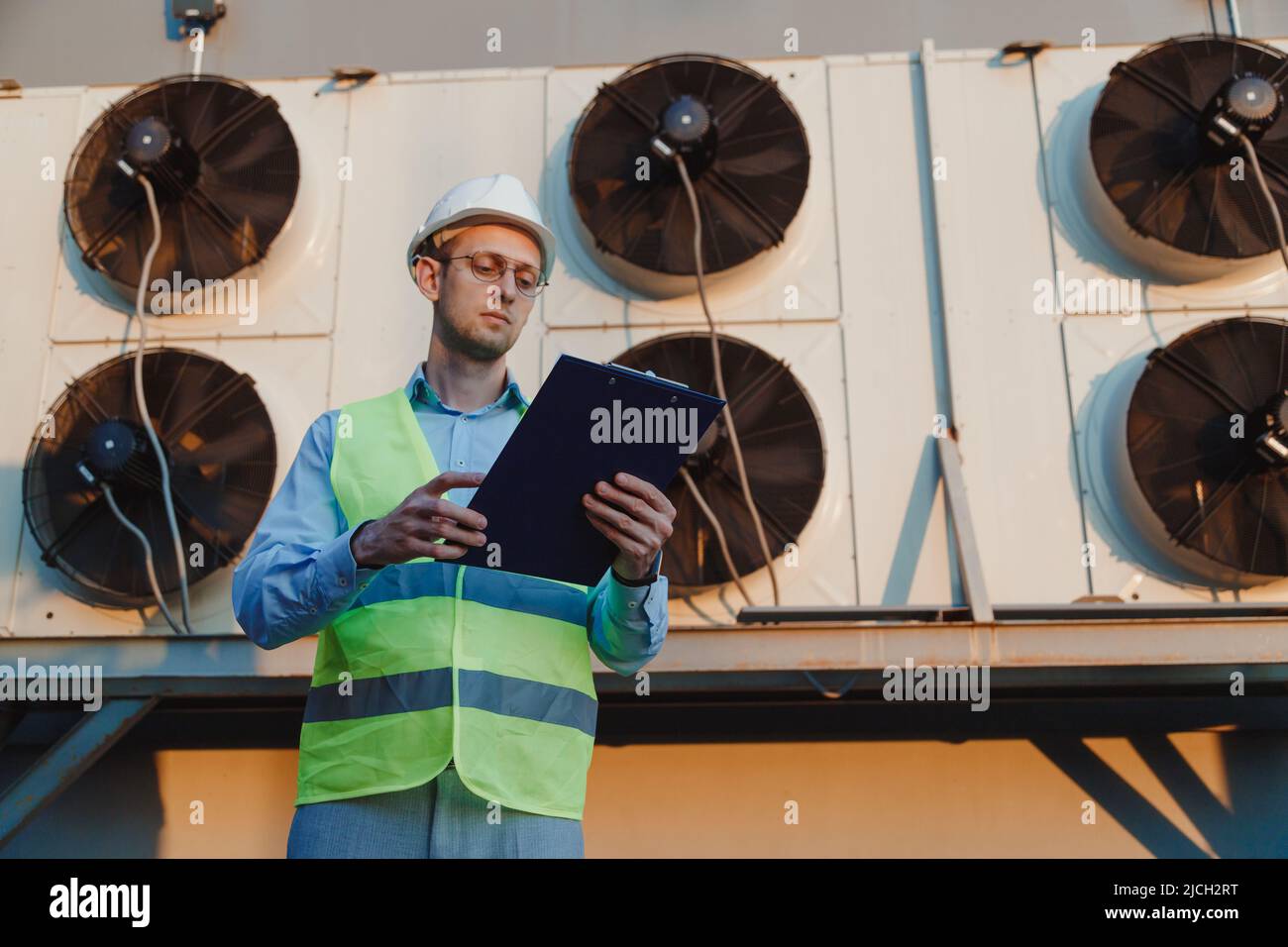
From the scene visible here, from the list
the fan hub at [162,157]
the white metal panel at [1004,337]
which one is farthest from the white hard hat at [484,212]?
the fan hub at [162,157]

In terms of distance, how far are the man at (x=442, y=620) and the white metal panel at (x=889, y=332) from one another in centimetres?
303

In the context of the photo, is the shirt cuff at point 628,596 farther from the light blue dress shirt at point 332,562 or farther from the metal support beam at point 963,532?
the metal support beam at point 963,532

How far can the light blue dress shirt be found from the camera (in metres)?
1.90

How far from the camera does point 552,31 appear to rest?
20.1 feet

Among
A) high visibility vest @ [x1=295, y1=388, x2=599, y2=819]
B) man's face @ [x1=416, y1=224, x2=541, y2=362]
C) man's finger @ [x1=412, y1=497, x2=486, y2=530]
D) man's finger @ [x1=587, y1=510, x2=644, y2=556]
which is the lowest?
high visibility vest @ [x1=295, y1=388, x2=599, y2=819]

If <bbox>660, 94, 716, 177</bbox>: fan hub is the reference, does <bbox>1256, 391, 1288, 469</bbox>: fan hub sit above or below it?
below

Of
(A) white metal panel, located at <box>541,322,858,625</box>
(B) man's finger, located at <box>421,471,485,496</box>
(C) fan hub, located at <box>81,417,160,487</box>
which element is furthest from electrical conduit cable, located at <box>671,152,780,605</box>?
(B) man's finger, located at <box>421,471,485,496</box>

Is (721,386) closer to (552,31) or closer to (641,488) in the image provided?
(552,31)

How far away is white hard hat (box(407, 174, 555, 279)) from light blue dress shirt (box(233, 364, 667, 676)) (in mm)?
303

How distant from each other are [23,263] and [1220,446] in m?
5.84

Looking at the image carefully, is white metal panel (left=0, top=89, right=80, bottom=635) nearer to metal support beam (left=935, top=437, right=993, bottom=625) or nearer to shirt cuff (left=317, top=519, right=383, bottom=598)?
shirt cuff (left=317, top=519, right=383, bottom=598)

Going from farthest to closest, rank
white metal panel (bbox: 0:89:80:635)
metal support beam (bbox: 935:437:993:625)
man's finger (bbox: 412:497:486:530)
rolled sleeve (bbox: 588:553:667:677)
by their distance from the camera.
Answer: white metal panel (bbox: 0:89:80:635) < metal support beam (bbox: 935:437:993:625) < rolled sleeve (bbox: 588:553:667:677) < man's finger (bbox: 412:497:486:530)

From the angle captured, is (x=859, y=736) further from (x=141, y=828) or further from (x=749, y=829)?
(x=141, y=828)

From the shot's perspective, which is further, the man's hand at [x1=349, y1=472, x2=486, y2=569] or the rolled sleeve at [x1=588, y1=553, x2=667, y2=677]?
the rolled sleeve at [x1=588, y1=553, x2=667, y2=677]
